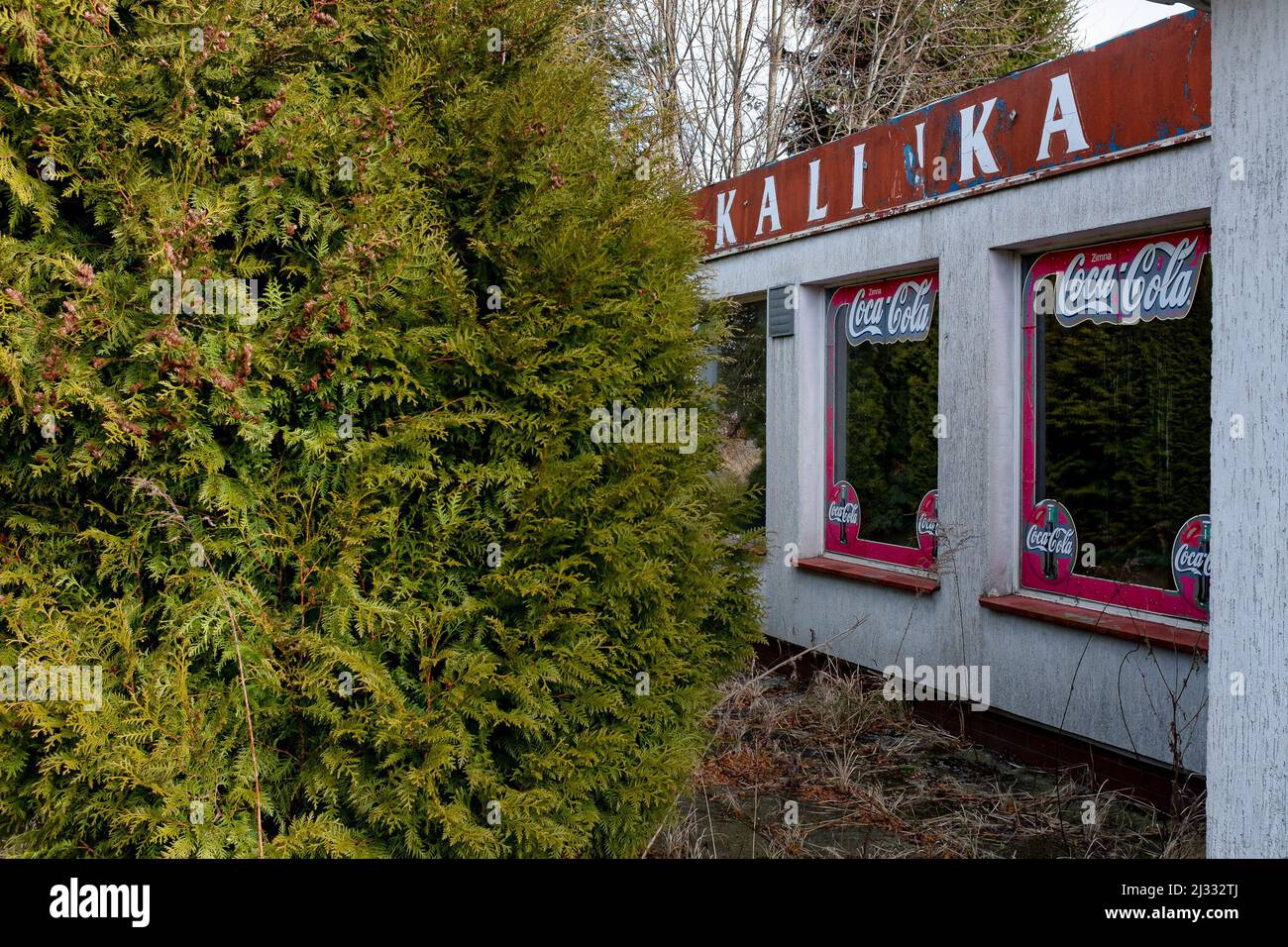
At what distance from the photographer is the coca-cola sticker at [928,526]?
6.26 metres

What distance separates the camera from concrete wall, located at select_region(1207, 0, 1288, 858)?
2514mm

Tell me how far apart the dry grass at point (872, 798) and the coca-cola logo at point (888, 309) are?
223 cm

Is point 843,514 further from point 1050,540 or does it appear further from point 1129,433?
point 1129,433

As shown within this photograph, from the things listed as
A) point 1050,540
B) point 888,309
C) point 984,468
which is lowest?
point 1050,540

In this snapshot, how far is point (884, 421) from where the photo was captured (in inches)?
271

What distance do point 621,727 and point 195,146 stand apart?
6.66 ft

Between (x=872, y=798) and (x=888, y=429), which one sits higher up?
(x=888, y=429)

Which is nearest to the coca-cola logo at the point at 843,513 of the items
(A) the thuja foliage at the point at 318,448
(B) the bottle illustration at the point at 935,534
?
(B) the bottle illustration at the point at 935,534

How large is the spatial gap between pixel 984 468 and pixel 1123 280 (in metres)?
1.19

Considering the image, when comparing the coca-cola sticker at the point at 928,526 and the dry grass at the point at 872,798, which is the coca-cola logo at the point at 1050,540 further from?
the dry grass at the point at 872,798

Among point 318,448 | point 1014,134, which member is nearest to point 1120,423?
point 1014,134

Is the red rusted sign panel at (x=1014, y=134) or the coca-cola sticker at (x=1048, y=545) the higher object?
the red rusted sign panel at (x=1014, y=134)

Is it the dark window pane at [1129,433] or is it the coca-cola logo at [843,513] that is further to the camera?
the coca-cola logo at [843,513]

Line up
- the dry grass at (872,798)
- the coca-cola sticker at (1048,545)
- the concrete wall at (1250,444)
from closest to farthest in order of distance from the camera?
the concrete wall at (1250,444)
the dry grass at (872,798)
the coca-cola sticker at (1048,545)
